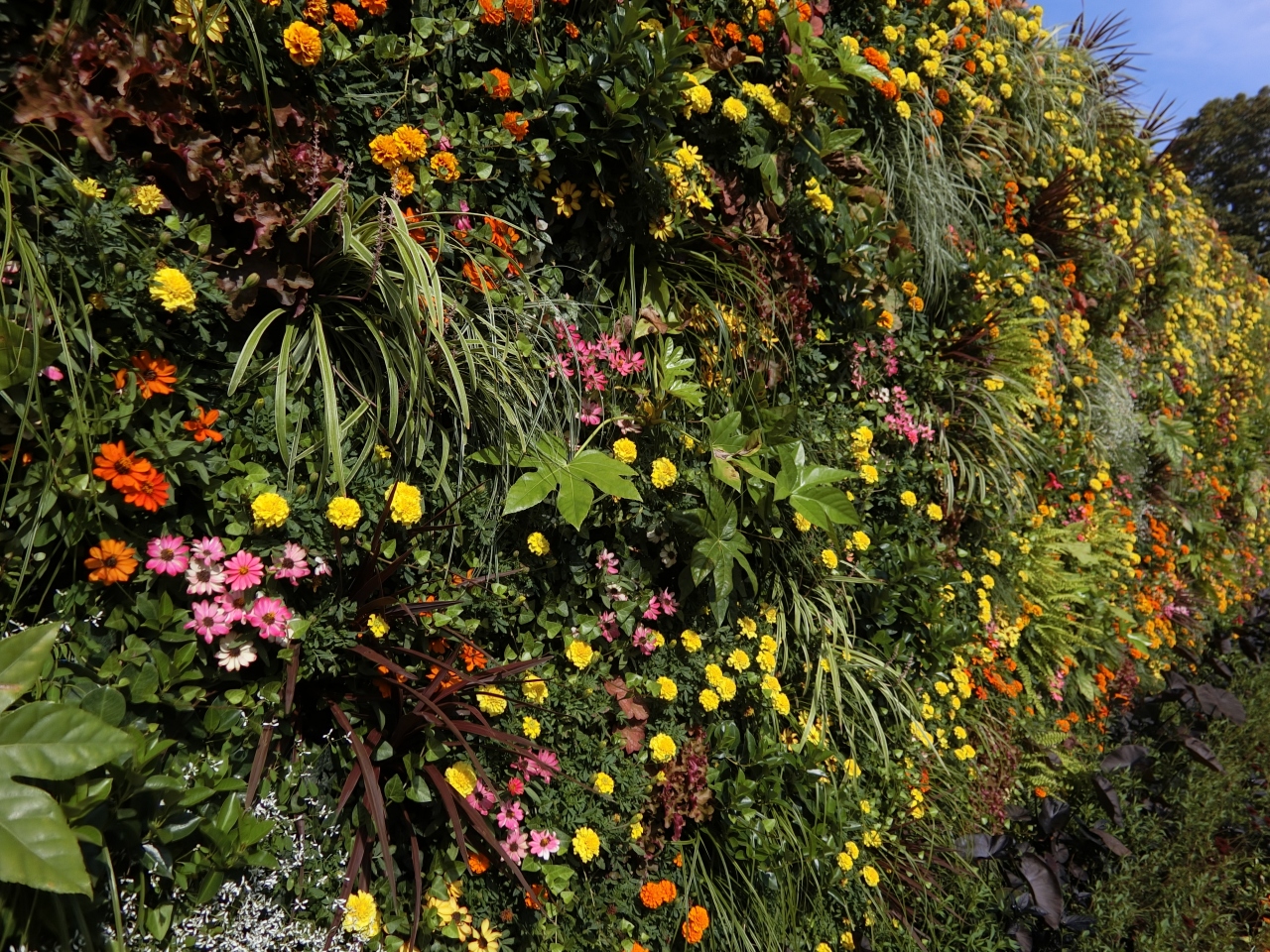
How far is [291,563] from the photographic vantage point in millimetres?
1705

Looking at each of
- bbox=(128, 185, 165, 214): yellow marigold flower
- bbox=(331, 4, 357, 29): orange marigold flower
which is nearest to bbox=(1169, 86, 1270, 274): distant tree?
bbox=(331, 4, 357, 29): orange marigold flower

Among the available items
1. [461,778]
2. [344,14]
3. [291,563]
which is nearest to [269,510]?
Answer: [291,563]

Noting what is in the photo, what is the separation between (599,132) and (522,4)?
40 cm

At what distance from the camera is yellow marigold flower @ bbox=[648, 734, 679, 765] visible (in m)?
2.27

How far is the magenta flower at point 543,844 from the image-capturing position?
1933mm

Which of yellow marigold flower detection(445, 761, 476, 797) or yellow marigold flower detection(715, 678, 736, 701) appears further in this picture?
yellow marigold flower detection(715, 678, 736, 701)

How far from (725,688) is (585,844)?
0.68m

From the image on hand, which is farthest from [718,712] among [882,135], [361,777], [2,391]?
[882,135]

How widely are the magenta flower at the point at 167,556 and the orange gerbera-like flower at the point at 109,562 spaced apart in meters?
0.04

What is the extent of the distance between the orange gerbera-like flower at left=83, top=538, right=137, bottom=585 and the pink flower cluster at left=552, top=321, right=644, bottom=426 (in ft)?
3.71

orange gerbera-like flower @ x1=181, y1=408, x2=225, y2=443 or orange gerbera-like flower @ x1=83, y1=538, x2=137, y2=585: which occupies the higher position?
orange gerbera-like flower @ x1=181, y1=408, x2=225, y2=443

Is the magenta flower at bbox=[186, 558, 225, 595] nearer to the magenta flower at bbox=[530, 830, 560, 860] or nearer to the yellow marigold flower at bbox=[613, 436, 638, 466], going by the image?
the magenta flower at bbox=[530, 830, 560, 860]

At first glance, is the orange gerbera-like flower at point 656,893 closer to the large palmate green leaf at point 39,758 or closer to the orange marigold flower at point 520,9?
the large palmate green leaf at point 39,758

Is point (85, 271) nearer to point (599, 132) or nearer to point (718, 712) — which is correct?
point (599, 132)
